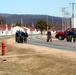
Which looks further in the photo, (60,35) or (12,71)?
(60,35)

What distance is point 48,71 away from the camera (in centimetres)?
2019

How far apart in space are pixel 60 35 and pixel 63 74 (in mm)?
42642

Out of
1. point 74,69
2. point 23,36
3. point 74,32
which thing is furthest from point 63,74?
point 74,32

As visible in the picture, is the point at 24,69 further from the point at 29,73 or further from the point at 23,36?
the point at 23,36

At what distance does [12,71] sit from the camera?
2125cm

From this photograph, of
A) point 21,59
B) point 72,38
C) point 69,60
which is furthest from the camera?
point 72,38

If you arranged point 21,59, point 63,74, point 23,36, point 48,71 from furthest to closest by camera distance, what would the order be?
point 23,36 → point 21,59 → point 48,71 → point 63,74

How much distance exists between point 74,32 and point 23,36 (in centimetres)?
798

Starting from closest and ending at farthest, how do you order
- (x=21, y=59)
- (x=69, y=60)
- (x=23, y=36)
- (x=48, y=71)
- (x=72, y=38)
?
1. (x=48, y=71)
2. (x=69, y=60)
3. (x=21, y=59)
4. (x=23, y=36)
5. (x=72, y=38)

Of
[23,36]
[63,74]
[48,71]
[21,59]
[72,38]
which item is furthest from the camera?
[72,38]

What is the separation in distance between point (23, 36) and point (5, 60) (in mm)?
24022

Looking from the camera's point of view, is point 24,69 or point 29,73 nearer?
point 29,73

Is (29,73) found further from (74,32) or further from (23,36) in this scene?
(74,32)

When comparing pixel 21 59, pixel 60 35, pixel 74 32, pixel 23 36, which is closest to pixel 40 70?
pixel 21 59
